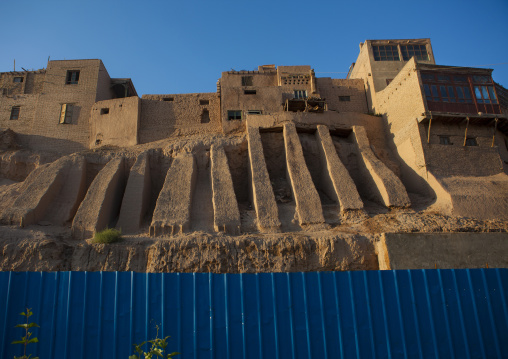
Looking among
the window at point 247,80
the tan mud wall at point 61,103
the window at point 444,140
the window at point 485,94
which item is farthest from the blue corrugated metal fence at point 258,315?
the window at point 247,80

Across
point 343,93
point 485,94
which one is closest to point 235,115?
point 343,93

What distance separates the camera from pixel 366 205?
50.5ft

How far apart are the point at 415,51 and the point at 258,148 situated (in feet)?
44.0

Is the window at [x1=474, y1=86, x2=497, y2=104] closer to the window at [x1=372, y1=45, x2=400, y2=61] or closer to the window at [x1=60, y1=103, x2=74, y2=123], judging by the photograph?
the window at [x1=372, y1=45, x2=400, y2=61]

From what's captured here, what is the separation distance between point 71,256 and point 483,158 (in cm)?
1623

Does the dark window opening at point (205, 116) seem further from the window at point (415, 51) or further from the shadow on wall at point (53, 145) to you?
the window at point (415, 51)

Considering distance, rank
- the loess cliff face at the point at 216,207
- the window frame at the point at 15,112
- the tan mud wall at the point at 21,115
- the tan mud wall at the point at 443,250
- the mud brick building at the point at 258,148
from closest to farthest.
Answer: the tan mud wall at the point at 443,250, the loess cliff face at the point at 216,207, the mud brick building at the point at 258,148, the tan mud wall at the point at 21,115, the window frame at the point at 15,112

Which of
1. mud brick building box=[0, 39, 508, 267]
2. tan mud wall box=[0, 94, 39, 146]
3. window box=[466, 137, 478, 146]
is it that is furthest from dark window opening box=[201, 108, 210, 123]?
window box=[466, 137, 478, 146]

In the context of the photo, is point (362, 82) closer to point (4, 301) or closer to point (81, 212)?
point (81, 212)

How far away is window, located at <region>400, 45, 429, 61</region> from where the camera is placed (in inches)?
913

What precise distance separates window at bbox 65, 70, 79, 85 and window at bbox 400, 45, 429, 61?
19.2m

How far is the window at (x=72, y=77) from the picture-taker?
22.0 meters

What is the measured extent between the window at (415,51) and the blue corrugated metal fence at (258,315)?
65.1ft

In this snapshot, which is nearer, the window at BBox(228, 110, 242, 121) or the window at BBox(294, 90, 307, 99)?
the window at BBox(228, 110, 242, 121)
